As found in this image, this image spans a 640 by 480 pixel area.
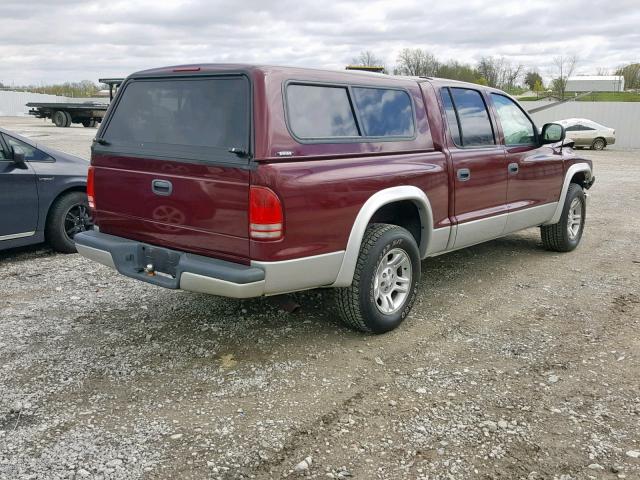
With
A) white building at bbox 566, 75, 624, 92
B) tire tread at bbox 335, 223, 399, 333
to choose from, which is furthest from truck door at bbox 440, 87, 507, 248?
white building at bbox 566, 75, 624, 92

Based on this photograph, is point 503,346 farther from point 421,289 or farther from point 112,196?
point 112,196

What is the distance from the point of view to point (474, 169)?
→ 5320 millimetres

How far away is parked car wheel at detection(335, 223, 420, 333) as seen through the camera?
4.32m

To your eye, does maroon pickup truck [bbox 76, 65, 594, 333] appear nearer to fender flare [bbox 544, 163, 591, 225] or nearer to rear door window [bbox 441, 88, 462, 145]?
rear door window [bbox 441, 88, 462, 145]

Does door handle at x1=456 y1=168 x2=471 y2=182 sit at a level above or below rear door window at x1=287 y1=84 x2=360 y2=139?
below

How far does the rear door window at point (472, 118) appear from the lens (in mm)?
5395

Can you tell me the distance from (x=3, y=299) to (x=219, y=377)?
255 centimetres

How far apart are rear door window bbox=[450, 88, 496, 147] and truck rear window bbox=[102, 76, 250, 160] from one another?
90.0 inches

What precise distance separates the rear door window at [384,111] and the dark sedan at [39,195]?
368 cm

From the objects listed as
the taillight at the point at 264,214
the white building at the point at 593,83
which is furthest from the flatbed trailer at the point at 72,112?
the white building at the point at 593,83

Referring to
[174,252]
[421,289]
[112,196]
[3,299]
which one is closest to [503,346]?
[421,289]

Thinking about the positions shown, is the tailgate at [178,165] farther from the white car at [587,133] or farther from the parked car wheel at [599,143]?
the parked car wheel at [599,143]

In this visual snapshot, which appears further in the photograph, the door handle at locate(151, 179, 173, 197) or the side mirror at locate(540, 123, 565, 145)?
the side mirror at locate(540, 123, 565, 145)

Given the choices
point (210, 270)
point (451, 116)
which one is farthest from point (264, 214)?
point (451, 116)
